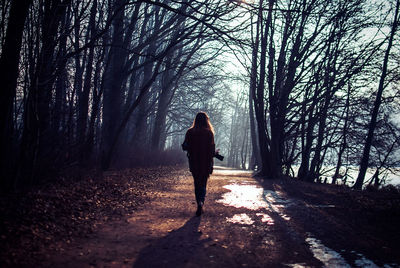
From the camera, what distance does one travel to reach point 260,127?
46.0ft

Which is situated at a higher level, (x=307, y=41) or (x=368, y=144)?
(x=307, y=41)

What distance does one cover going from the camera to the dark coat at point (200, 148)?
5.95 meters

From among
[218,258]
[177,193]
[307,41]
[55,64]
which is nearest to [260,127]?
[307,41]

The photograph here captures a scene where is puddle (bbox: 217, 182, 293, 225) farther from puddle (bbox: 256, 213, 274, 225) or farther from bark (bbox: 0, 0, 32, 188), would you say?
bark (bbox: 0, 0, 32, 188)

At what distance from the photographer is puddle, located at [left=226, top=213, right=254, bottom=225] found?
532 cm

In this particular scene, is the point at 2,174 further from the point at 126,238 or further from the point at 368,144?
the point at 368,144

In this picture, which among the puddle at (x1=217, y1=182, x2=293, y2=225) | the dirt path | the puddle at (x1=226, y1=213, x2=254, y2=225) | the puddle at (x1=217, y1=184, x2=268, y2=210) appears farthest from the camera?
the puddle at (x1=217, y1=184, x2=268, y2=210)

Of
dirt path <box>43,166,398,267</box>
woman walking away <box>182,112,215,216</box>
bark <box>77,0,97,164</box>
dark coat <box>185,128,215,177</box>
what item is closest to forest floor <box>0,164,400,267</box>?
dirt path <box>43,166,398,267</box>

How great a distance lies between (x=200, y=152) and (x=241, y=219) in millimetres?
1606

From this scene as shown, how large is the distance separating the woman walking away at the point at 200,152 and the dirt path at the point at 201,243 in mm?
631

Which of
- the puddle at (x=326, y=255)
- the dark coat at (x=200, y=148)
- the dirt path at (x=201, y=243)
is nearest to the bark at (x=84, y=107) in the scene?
the dirt path at (x=201, y=243)

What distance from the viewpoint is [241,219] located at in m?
5.54

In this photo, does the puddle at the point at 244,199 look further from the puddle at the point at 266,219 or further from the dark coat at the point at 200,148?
the dark coat at the point at 200,148

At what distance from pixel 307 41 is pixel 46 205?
44.2 ft
